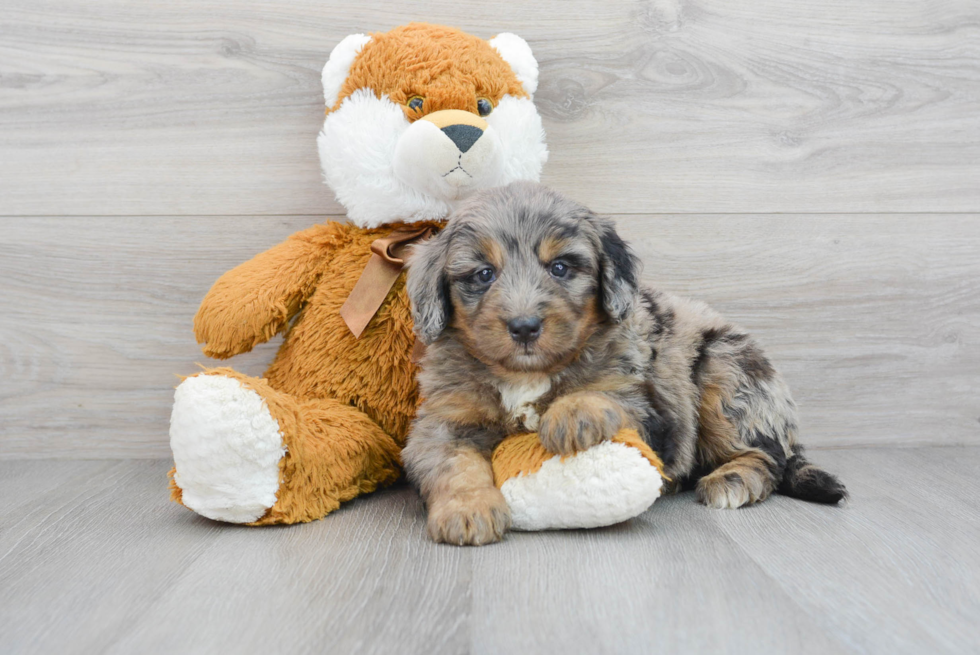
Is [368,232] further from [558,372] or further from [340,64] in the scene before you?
[558,372]

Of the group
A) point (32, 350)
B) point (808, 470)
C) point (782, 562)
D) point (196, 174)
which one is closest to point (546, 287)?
point (782, 562)

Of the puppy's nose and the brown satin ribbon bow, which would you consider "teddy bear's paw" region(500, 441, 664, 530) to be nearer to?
the puppy's nose

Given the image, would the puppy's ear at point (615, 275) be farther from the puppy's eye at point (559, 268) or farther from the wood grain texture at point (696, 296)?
the wood grain texture at point (696, 296)

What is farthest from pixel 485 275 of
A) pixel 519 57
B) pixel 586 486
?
pixel 519 57

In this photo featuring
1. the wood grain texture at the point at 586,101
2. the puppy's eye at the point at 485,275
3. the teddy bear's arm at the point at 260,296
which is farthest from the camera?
the wood grain texture at the point at 586,101

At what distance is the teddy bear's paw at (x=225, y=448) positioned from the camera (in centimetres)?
166

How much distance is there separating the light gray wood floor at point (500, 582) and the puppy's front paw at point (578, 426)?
0.71ft

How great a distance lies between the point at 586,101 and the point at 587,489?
1427mm

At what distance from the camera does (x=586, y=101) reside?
8.16ft

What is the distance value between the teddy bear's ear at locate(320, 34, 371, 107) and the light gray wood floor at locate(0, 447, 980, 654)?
119cm

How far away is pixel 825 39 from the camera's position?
251cm

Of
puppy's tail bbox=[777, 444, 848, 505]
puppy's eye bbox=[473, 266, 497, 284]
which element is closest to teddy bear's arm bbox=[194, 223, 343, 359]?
puppy's eye bbox=[473, 266, 497, 284]

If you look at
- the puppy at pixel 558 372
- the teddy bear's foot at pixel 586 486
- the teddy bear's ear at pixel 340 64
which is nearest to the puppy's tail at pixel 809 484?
the puppy at pixel 558 372

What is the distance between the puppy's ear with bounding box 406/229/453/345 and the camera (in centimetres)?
181
